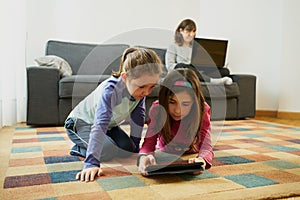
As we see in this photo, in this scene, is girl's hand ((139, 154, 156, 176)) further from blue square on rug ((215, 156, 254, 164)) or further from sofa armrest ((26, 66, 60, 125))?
sofa armrest ((26, 66, 60, 125))

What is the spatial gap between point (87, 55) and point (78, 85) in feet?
2.35

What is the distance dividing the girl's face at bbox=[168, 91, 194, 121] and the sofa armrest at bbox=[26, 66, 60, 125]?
1.30 meters

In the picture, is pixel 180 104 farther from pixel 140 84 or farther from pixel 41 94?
pixel 41 94

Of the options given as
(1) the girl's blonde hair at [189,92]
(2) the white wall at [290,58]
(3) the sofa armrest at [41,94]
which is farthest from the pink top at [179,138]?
(2) the white wall at [290,58]

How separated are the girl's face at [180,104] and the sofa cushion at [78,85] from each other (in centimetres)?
109

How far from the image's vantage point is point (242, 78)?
2.93 metres

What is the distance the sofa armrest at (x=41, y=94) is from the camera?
2.19m

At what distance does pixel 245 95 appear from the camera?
2.94 meters

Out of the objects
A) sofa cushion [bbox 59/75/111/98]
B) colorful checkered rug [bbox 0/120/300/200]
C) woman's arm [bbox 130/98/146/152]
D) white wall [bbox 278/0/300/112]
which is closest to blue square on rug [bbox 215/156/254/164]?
colorful checkered rug [bbox 0/120/300/200]

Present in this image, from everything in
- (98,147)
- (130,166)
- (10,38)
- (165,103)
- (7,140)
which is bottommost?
(7,140)

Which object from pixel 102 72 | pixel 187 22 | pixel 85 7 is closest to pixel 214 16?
pixel 187 22

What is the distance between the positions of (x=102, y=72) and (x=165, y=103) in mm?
1350

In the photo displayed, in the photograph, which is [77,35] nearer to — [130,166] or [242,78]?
[242,78]

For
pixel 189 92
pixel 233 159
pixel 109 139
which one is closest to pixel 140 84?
pixel 189 92
